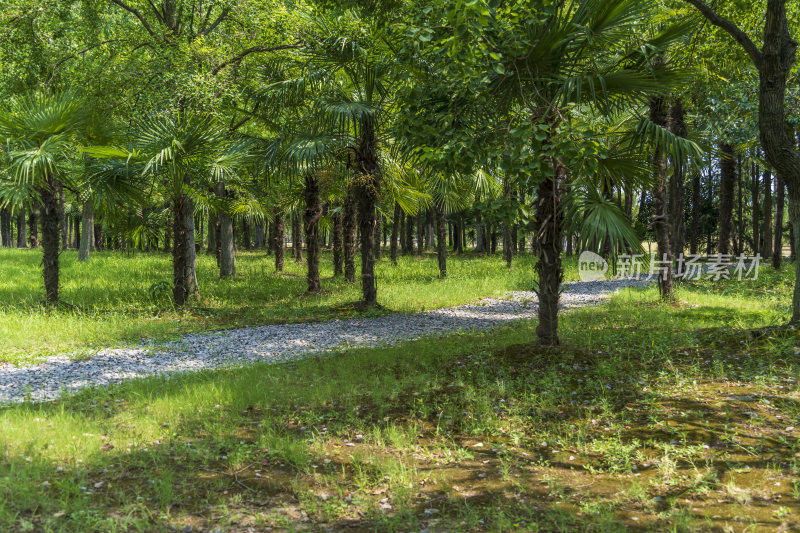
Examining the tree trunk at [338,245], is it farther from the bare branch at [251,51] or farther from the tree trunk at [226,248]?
the bare branch at [251,51]

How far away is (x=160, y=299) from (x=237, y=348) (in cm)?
479

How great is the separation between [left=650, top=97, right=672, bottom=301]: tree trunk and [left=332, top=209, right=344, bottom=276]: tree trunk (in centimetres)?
1162

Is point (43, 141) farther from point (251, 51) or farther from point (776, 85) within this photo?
point (776, 85)

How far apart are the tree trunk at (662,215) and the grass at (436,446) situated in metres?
5.26

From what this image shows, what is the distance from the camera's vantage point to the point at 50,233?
1132 centimetres

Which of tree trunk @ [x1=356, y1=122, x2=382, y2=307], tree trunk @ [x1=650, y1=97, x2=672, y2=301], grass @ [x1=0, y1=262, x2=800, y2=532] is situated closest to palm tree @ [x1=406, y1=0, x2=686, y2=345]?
grass @ [x1=0, y1=262, x2=800, y2=532]

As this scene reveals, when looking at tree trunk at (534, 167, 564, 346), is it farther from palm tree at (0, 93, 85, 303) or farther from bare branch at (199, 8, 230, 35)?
bare branch at (199, 8, 230, 35)

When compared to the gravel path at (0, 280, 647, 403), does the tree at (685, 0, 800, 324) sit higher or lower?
higher

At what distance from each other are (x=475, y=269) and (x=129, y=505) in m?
20.8

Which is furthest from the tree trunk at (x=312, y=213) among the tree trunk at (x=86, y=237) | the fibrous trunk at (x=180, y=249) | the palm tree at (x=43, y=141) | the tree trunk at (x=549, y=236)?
the tree trunk at (x=86, y=237)

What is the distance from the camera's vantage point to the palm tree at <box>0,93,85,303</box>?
32.2ft

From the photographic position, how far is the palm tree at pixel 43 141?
386 inches

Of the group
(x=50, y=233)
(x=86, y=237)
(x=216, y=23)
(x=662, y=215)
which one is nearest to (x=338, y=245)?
(x=216, y=23)

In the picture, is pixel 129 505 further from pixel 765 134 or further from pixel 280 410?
pixel 765 134
